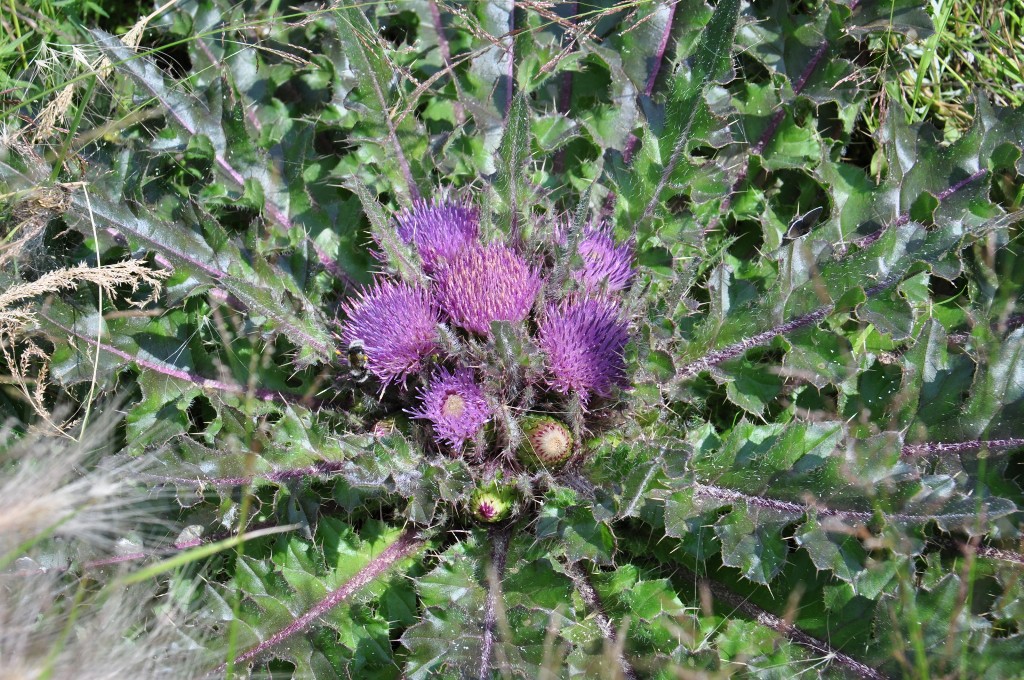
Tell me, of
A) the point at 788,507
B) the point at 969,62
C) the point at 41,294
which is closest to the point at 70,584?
the point at 41,294

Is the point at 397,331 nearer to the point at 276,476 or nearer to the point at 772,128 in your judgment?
the point at 276,476

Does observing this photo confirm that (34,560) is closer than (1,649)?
No

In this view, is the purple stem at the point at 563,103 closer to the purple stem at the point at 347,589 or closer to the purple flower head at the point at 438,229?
the purple flower head at the point at 438,229

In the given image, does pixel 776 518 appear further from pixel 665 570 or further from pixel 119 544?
pixel 119 544

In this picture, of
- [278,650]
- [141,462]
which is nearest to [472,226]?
[141,462]

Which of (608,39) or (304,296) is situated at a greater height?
(608,39)
